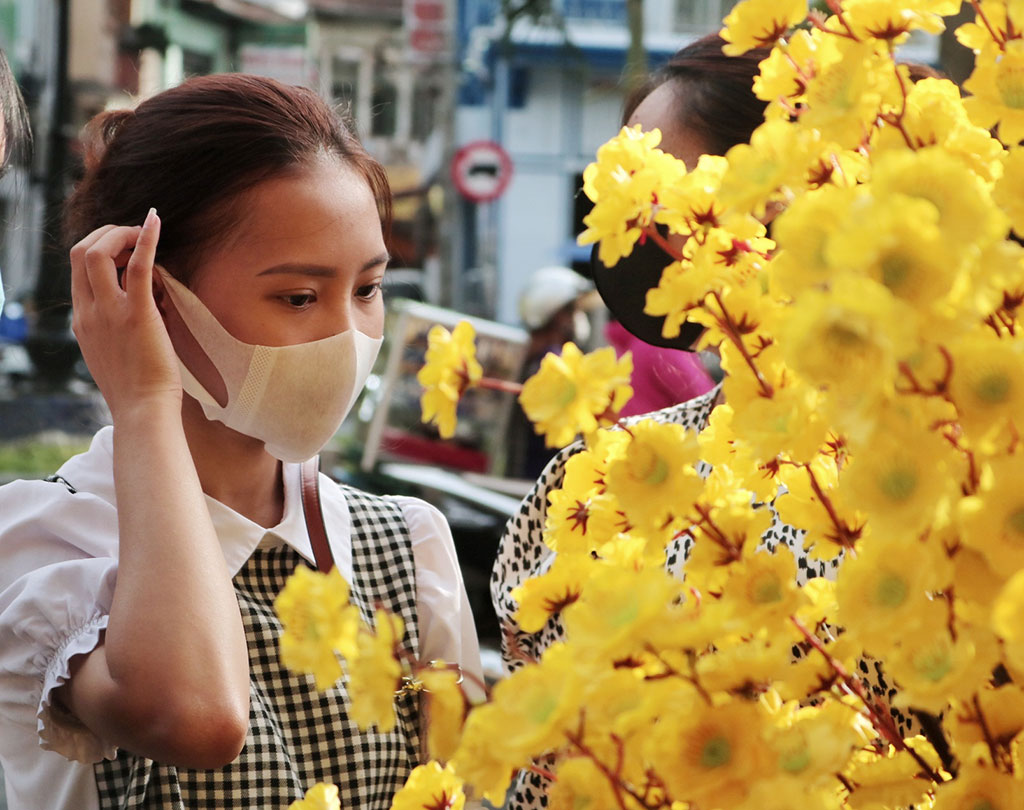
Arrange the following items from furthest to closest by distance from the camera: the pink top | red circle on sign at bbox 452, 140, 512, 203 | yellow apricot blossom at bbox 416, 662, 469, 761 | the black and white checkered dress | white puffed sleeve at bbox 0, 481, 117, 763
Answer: red circle on sign at bbox 452, 140, 512, 203, the pink top, white puffed sleeve at bbox 0, 481, 117, 763, the black and white checkered dress, yellow apricot blossom at bbox 416, 662, 469, 761

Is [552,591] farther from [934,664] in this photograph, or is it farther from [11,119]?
[11,119]

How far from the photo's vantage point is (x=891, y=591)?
0.57 m

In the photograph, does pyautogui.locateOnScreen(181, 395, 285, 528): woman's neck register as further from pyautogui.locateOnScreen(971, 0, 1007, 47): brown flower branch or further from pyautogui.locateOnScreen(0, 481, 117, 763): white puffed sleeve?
pyautogui.locateOnScreen(971, 0, 1007, 47): brown flower branch

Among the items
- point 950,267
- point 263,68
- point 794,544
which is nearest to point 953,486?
point 950,267

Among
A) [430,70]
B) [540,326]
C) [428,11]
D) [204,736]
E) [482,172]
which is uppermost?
[204,736]

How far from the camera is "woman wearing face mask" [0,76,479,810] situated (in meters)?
1.27

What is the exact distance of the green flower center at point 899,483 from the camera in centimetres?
54

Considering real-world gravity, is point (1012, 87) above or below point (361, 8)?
above

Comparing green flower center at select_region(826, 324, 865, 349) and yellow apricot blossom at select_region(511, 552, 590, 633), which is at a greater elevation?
green flower center at select_region(826, 324, 865, 349)

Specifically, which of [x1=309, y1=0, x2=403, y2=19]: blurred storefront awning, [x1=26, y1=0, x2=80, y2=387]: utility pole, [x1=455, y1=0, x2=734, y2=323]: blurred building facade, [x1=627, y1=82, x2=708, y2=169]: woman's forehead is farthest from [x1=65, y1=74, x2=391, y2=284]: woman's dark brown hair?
[x1=309, y1=0, x2=403, y2=19]: blurred storefront awning

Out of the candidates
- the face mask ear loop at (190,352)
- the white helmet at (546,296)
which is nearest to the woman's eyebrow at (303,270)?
the face mask ear loop at (190,352)

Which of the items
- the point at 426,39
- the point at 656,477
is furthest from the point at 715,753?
the point at 426,39

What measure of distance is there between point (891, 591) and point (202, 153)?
1200mm

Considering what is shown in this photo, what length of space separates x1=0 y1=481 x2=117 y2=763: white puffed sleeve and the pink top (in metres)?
0.98
